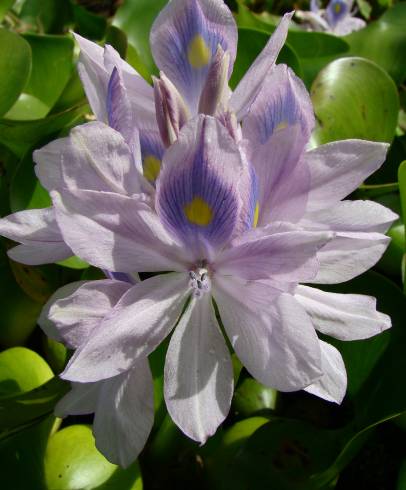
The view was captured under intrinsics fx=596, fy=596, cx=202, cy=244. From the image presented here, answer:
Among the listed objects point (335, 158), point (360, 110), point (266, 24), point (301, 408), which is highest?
point (335, 158)

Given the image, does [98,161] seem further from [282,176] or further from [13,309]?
[13,309]

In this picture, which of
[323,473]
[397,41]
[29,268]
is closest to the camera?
[323,473]

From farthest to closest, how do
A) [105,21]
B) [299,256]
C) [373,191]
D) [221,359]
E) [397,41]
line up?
[105,21] < [397,41] < [373,191] < [221,359] < [299,256]

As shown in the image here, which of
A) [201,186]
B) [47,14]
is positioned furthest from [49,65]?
[201,186]

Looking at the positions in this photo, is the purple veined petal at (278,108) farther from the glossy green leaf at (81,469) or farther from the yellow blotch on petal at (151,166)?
the glossy green leaf at (81,469)

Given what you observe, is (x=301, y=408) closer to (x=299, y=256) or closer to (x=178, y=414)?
(x=178, y=414)

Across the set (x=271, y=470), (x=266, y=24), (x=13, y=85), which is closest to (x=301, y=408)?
(x=271, y=470)
